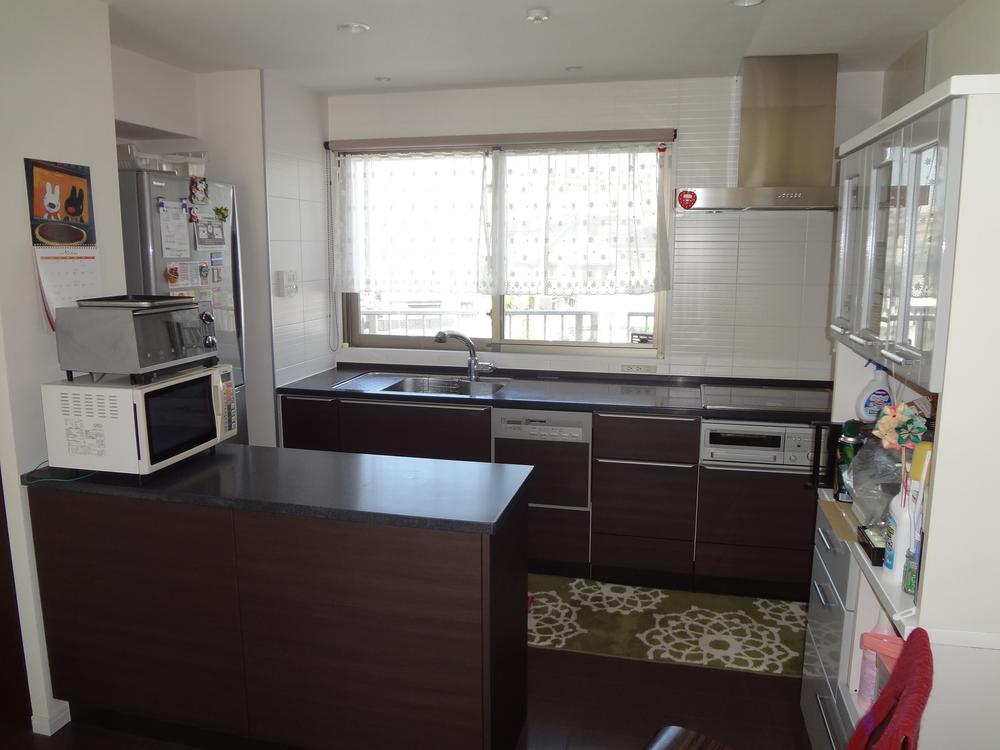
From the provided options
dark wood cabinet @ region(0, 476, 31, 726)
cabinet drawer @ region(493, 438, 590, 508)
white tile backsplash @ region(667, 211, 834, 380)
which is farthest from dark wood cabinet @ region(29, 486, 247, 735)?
white tile backsplash @ region(667, 211, 834, 380)

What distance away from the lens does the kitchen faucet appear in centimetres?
417

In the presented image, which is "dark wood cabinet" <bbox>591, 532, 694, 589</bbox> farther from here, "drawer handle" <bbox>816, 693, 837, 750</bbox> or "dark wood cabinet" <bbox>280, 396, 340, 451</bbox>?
"dark wood cabinet" <bbox>280, 396, 340, 451</bbox>

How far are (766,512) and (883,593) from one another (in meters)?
1.72

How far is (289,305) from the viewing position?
402 centimetres

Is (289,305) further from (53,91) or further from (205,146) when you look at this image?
(53,91)

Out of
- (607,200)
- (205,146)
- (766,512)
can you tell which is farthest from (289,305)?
(766,512)

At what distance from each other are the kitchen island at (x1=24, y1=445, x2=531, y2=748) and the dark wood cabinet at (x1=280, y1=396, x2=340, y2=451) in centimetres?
136

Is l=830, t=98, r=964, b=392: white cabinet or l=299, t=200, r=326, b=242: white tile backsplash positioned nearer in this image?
l=830, t=98, r=964, b=392: white cabinet

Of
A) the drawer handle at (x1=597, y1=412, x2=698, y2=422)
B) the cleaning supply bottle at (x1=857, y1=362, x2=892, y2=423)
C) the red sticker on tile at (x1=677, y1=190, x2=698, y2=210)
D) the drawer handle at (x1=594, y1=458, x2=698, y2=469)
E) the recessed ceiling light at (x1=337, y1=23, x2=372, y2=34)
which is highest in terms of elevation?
the recessed ceiling light at (x1=337, y1=23, x2=372, y2=34)

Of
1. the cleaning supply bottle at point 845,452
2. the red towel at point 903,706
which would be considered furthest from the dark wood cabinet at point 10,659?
the cleaning supply bottle at point 845,452

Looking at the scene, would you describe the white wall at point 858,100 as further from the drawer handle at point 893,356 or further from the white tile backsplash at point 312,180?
the white tile backsplash at point 312,180

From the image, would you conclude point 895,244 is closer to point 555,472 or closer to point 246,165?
point 555,472

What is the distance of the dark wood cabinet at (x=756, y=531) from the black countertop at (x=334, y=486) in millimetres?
1437

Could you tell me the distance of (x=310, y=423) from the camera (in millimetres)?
3914
